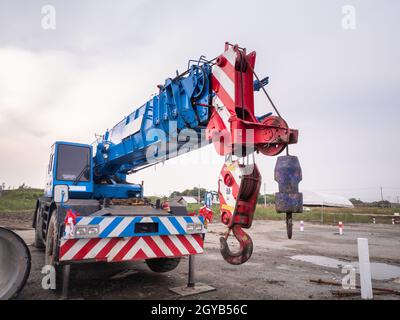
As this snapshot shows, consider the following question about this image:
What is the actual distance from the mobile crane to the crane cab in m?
0.02

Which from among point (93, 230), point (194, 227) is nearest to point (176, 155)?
point (194, 227)

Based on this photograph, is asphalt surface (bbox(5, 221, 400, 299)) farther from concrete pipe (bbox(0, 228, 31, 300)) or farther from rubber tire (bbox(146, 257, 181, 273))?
concrete pipe (bbox(0, 228, 31, 300))

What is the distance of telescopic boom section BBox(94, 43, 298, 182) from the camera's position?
11.4ft

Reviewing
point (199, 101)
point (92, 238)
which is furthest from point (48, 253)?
point (199, 101)

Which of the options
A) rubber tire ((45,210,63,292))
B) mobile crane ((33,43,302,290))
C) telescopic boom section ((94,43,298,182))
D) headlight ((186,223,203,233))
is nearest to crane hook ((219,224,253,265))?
mobile crane ((33,43,302,290))

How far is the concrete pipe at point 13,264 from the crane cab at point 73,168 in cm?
203

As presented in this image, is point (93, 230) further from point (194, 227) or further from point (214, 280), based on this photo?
point (214, 280)

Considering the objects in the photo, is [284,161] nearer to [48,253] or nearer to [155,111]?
[155,111]

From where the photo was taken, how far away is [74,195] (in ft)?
19.9

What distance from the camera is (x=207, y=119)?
412cm

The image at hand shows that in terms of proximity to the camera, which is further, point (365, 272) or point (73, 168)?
point (73, 168)

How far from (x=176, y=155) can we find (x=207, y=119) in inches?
60.4

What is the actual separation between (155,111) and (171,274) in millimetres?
3218

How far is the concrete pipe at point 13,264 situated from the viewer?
12.5ft
